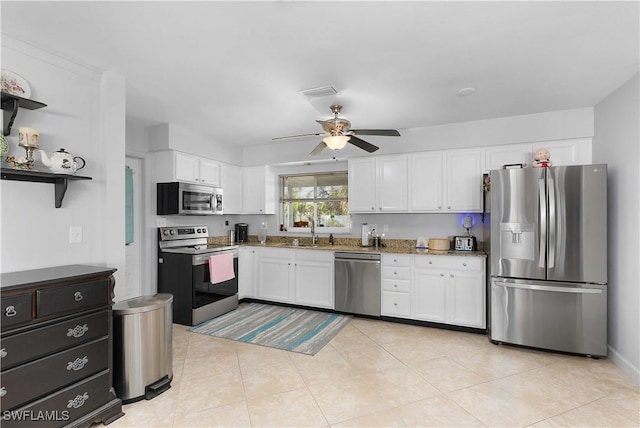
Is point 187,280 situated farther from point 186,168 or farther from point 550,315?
point 550,315

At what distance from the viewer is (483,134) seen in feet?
13.0

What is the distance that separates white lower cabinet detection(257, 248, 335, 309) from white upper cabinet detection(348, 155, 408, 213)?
2.91 feet

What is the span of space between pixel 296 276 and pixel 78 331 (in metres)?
2.94

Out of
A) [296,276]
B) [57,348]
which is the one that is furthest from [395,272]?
[57,348]

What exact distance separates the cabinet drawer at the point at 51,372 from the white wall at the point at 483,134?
3.61 meters

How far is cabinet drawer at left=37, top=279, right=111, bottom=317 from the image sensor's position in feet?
5.99

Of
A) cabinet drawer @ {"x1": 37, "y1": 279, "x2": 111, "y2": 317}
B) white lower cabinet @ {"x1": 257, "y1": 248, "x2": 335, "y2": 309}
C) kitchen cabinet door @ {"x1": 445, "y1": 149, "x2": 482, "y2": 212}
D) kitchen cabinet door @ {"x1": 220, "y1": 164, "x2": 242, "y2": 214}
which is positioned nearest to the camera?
cabinet drawer @ {"x1": 37, "y1": 279, "x2": 111, "y2": 317}

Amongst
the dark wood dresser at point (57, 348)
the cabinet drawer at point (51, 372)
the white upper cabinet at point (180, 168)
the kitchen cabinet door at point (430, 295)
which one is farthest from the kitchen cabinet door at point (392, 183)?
the cabinet drawer at point (51, 372)

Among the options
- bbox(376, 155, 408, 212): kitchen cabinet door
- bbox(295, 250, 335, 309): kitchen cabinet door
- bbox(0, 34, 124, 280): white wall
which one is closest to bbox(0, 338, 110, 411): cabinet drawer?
bbox(0, 34, 124, 280): white wall

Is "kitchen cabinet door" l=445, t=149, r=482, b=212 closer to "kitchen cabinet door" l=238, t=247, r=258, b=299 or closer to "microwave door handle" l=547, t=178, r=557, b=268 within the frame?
"microwave door handle" l=547, t=178, r=557, b=268

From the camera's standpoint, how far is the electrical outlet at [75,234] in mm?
2408

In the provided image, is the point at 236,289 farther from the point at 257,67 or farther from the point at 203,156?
the point at 257,67

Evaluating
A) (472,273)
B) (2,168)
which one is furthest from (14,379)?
(472,273)

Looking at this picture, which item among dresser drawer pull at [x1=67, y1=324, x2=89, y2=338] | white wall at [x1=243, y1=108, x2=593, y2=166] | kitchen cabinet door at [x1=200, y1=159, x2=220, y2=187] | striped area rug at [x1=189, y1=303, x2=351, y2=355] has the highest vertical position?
white wall at [x1=243, y1=108, x2=593, y2=166]
